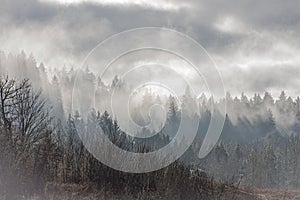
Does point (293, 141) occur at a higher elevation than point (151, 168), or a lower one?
higher

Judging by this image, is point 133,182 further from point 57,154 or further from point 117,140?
point 57,154

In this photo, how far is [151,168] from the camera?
1970 cm

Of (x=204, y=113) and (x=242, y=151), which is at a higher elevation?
(x=204, y=113)

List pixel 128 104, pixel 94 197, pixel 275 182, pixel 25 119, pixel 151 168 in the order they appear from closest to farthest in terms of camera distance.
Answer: pixel 94 197 < pixel 151 168 < pixel 25 119 < pixel 128 104 < pixel 275 182

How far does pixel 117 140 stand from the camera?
2006 cm

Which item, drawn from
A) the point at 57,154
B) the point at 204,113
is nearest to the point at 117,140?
the point at 57,154

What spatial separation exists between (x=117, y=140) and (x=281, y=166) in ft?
351

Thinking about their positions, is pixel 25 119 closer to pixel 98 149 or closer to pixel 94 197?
pixel 98 149

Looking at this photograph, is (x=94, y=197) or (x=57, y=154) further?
(x=57, y=154)

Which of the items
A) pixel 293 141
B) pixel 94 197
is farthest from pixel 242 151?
pixel 94 197

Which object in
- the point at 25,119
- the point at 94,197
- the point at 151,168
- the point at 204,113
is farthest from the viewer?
the point at 204,113

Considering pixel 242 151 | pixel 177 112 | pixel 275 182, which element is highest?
pixel 177 112

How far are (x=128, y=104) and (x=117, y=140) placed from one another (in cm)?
808

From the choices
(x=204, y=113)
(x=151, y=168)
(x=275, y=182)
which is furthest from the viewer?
(x=204, y=113)
